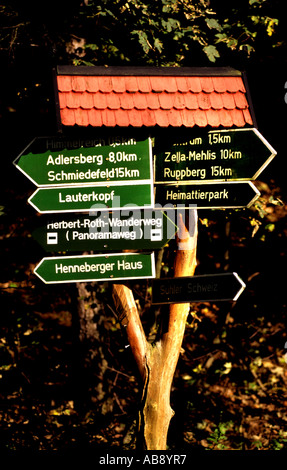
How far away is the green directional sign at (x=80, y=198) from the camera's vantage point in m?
3.85

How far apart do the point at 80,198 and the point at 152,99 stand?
87 cm

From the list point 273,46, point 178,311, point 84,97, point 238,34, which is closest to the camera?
point 84,97

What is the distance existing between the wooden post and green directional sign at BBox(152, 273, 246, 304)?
231 millimetres

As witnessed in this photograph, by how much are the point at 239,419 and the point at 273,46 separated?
15.9ft

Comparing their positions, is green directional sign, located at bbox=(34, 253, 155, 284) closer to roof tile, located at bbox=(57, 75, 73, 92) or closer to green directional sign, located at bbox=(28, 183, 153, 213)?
green directional sign, located at bbox=(28, 183, 153, 213)

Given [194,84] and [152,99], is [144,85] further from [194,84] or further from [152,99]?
[194,84]

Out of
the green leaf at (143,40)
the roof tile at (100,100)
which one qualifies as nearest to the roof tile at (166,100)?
the roof tile at (100,100)

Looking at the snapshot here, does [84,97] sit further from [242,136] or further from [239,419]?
[239,419]

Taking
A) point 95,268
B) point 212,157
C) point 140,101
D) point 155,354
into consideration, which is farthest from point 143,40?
point 155,354

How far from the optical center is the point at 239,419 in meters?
7.50

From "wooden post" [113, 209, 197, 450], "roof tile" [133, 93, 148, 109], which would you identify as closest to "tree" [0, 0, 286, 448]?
"roof tile" [133, 93, 148, 109]

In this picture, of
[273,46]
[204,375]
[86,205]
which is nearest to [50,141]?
[86,205]

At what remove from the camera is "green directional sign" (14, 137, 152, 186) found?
150 inches

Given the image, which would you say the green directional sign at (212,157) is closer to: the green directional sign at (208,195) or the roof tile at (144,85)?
the green directional sign at (208,195)
